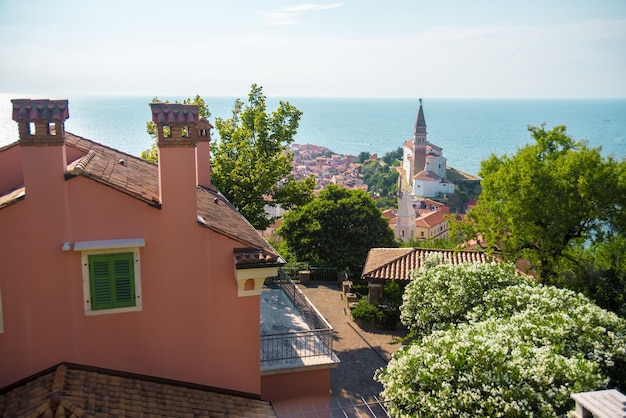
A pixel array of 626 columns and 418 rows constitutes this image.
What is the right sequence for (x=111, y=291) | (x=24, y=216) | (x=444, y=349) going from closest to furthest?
(x=24, y=216), (x=111, y=291), (x=444, y=349)

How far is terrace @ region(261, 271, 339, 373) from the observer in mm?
11195

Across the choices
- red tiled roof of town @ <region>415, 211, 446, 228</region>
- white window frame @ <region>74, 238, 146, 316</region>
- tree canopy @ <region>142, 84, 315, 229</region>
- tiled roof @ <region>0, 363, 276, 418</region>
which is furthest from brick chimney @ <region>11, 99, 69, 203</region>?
red tiled roof of town @ <region>415, 211, 446, 228</region>

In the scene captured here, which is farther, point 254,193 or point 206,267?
point 254,193

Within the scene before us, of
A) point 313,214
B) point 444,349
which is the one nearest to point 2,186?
point 444,349

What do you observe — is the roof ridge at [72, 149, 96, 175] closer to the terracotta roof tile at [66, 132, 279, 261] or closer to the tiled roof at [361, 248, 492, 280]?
the terracotta roof tile at [66, 132, 279, 261]

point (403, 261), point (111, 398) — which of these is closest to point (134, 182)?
point (111, 398)

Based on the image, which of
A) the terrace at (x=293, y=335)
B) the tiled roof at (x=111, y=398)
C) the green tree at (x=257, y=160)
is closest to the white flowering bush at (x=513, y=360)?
the terrace at (x=293, y=335)

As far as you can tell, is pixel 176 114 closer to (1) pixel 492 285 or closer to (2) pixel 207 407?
(2) pixel 207 407

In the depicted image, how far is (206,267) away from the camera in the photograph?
9.07 m

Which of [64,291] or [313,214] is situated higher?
[64,291]

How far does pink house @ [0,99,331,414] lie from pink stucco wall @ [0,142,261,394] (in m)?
0.02

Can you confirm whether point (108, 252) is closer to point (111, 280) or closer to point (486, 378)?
point (111, 280)

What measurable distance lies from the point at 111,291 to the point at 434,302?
25.0 ft

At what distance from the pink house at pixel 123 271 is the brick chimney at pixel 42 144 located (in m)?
0.01
